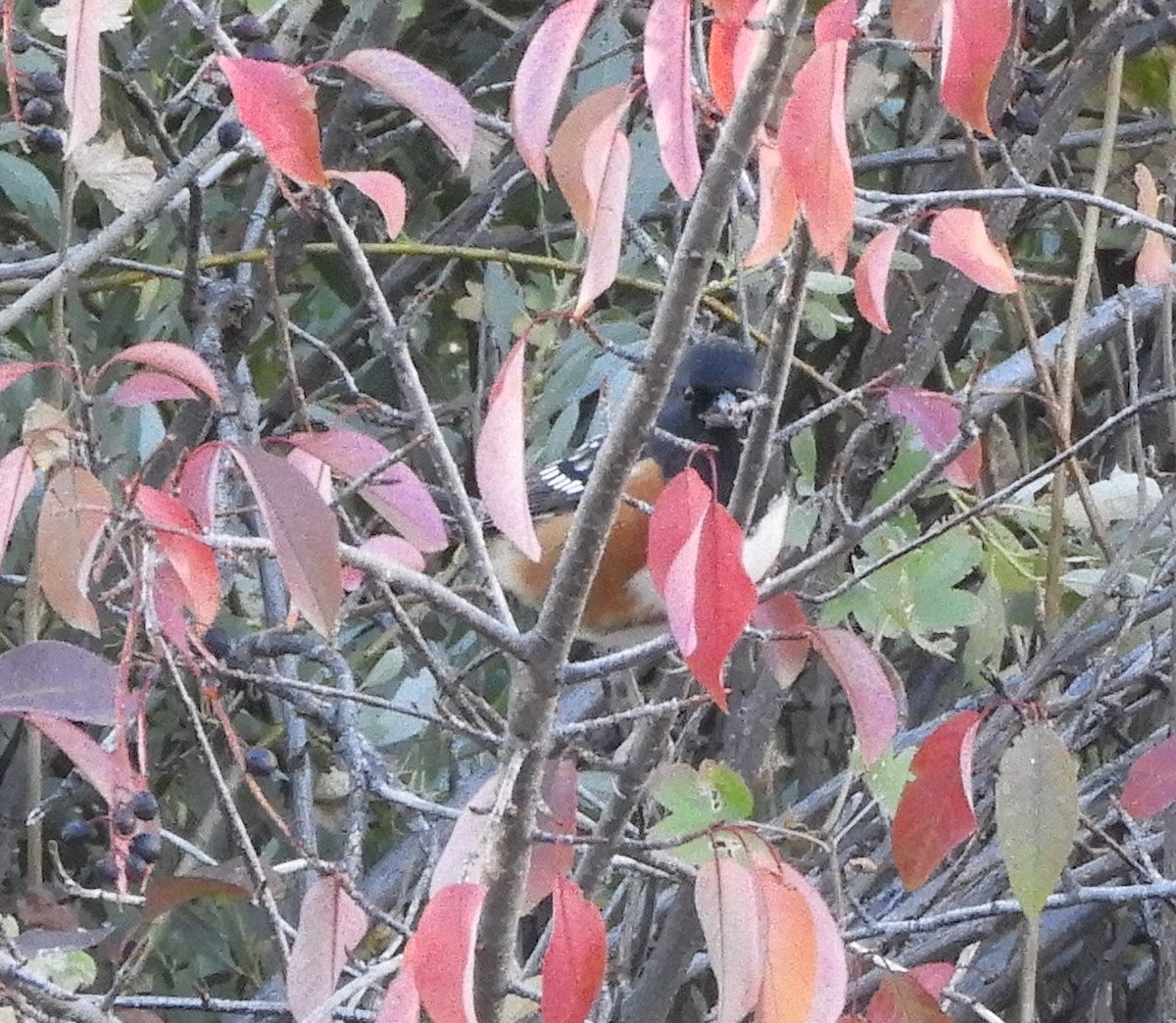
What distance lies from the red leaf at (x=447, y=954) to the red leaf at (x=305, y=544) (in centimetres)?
16

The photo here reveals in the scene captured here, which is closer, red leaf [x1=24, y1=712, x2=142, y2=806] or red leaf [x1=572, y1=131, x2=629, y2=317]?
red leaf [x1=572, y1=131, x2=629, y2=317]

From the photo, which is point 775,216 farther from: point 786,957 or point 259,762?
point 259,762

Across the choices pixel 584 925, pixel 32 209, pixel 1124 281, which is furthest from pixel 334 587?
pixel 1124 281

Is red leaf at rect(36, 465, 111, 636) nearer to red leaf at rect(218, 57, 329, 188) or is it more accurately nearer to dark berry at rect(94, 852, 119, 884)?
red leaf at rect(218, 57, 329, 188)

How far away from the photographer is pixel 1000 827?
1.19 meters

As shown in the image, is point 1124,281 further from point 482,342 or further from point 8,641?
point 8,641

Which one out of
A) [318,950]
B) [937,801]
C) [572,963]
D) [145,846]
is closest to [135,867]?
[145,846]

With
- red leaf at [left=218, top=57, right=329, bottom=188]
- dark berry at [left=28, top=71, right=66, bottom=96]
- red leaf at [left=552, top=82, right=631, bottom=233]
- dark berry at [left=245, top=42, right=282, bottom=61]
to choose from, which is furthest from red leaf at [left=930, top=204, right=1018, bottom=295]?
dark berry at [left=28, top=71, right=66, bottom=96]

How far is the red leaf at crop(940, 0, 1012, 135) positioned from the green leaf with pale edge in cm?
46

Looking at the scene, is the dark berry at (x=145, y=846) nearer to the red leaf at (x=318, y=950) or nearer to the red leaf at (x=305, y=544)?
the red leaf at (x=318, y=950)

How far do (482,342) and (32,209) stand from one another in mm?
629

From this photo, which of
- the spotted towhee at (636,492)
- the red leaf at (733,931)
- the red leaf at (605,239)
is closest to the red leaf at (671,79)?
the red leaf at (605,239)

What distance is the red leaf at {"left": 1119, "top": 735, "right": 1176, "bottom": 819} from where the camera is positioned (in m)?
1.45

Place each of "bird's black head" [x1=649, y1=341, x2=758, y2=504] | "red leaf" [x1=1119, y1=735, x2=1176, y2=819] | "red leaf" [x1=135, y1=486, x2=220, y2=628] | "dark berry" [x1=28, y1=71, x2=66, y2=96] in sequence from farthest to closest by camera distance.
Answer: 1. "bird's black head" [x1=649, y1=341, x2=758, y2=504]
2. "dark berry" [x1=28, y1=71, x2=66, y2=96]
3. "red leaf" [x1=1119, y1=735, x2=1176, y2=819]
4. "red leaf" [x1=135, y1=486, x2=220, y2=628]
